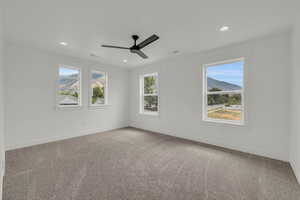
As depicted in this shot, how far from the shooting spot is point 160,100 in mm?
4902

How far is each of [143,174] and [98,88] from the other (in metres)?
3.81

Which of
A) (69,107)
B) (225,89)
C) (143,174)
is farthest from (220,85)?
(69,107)

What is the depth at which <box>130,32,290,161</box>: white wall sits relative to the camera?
276 centimetres

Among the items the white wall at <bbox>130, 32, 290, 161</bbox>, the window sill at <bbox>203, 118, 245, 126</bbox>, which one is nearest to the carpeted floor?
the white wall at <bbox>130, 32, 290, 161</bbox>

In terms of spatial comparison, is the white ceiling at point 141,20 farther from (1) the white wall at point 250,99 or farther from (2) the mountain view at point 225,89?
(2) the mountain view at point 225,89

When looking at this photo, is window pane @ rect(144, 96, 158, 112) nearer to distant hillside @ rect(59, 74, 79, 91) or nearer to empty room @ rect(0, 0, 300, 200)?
empty room @ rect(0, 0, 300, 200)

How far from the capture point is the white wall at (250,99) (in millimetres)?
2762

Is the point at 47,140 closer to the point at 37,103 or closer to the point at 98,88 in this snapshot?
the point at 37,103

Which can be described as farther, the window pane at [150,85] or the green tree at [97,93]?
the window pane at [150,85]

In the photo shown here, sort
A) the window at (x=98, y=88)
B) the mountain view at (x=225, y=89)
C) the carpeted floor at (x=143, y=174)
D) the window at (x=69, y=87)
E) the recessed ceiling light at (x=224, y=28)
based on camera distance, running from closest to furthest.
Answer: the carpeted floor at (x=143, y=174) < the recessed ceiling light at (x=224, y=28) < the mountain view at (x=225, y=89) < the window at (x=69, y=87) < the window at (x=98, y=88)

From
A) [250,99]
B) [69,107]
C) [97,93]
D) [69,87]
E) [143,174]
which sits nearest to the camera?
[143,174]

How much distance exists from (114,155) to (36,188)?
1.39m

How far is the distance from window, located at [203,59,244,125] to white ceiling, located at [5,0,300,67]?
676mm

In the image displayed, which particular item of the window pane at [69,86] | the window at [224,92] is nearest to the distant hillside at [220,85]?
the window at [224,92]
